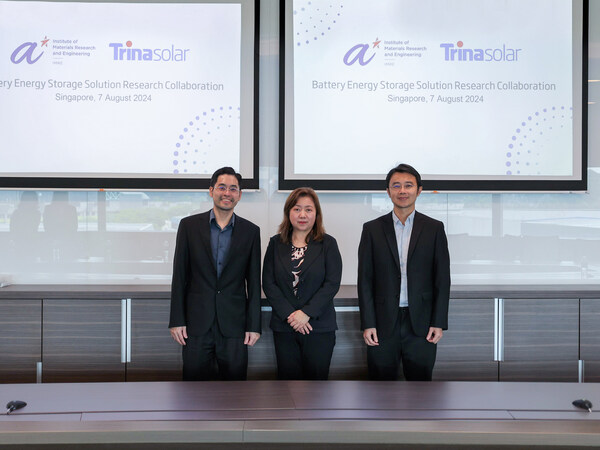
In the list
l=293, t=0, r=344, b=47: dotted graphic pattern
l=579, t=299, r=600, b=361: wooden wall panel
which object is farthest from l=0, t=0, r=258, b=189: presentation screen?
l=579, t=299, r=600, b=361: wooden wall panel

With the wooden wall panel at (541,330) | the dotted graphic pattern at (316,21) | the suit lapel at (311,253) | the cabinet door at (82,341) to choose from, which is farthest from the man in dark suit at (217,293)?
the wooden wall panel at (541,330)

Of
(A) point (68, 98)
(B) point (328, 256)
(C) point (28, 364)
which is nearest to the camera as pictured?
(B) point (328, 256)

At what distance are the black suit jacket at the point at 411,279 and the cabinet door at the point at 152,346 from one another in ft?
4.24

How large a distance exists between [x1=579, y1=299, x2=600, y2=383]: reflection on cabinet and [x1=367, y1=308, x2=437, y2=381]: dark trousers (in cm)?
132

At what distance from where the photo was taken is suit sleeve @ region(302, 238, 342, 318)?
282 cm

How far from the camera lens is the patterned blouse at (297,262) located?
2887 mm

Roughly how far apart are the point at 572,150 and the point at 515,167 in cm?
45

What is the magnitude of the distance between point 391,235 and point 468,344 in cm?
108

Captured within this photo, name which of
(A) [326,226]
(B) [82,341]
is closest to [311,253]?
(A) [326,226]

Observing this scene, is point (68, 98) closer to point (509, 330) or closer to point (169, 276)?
point (169, 276)

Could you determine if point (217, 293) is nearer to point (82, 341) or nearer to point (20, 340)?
point (82, 341)

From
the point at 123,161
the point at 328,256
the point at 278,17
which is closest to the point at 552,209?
the point at 328,256

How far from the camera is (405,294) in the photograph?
2.85m

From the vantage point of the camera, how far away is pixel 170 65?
3770mm
